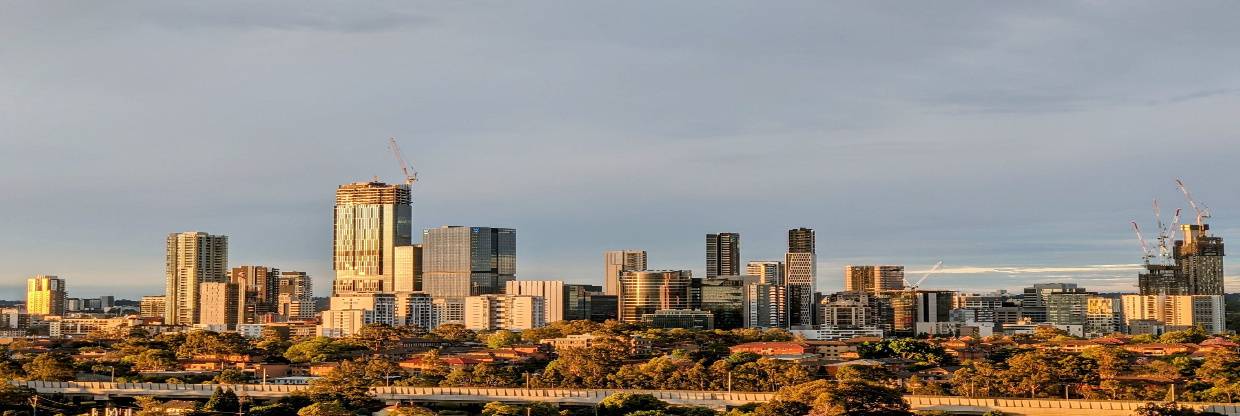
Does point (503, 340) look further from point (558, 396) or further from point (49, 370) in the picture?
point (558, 396)

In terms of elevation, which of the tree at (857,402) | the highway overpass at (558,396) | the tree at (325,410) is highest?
the tree at (857,402)

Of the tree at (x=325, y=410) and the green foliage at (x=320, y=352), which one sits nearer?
the tree at (x=325, y=410)

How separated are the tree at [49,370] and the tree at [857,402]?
2339 inches

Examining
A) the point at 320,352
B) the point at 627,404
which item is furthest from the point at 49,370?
the point at 627,404

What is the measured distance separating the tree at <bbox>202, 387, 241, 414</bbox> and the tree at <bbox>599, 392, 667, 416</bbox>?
21.3 meters

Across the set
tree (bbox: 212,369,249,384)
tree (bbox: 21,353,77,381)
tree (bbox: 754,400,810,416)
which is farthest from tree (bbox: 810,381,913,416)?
tree (bbox: 21,353,77,381)

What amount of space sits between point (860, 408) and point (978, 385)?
2875 centimetres

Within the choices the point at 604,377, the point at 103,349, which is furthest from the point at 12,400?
the point at 103,349

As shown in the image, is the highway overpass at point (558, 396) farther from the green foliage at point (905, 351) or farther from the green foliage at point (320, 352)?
the green foliage at point (905, 351)

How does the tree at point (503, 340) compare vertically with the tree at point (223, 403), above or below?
above

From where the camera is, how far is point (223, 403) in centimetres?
9156

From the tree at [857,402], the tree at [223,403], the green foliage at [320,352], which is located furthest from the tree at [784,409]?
the green foliage at [320,352]

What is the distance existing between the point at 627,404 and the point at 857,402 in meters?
15.7

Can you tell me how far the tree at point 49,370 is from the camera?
113 m
